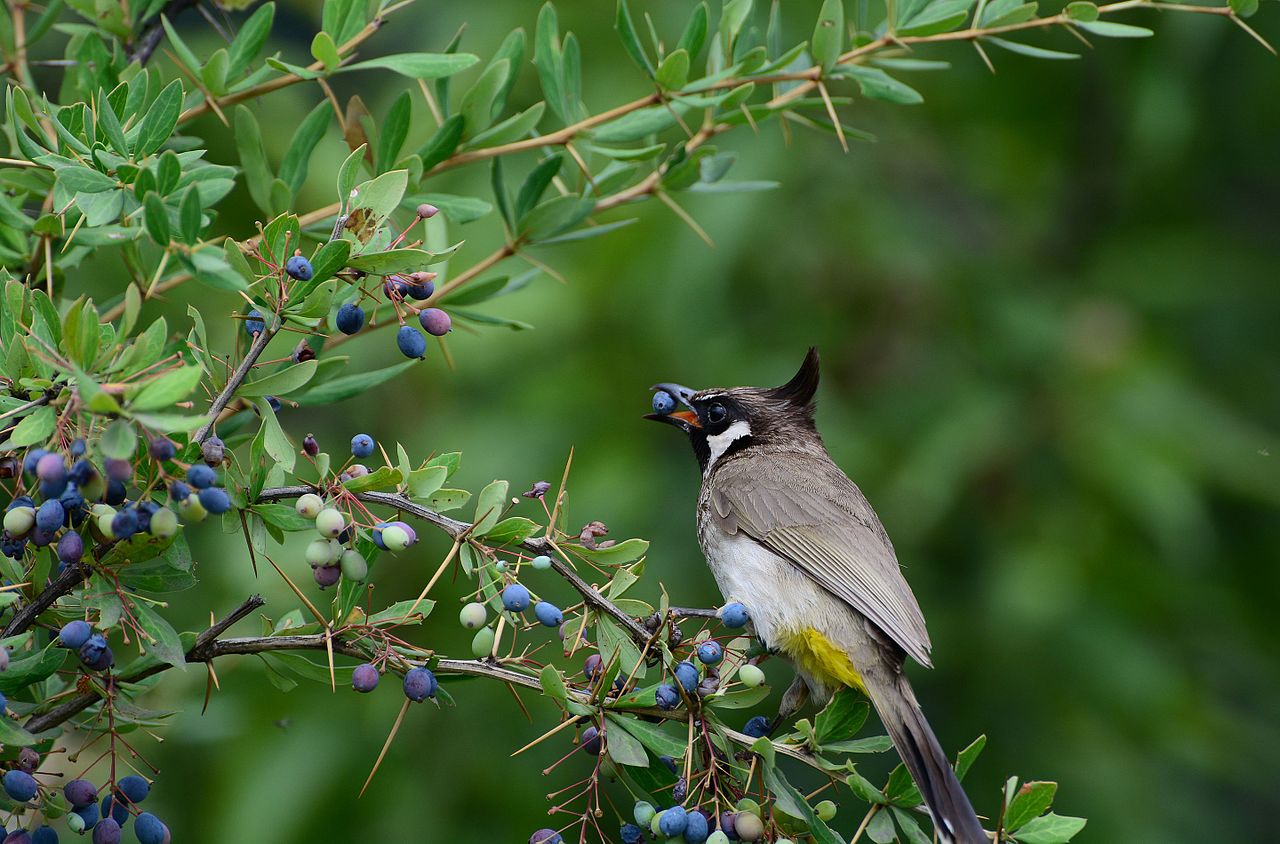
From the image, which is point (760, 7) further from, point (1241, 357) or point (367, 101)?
point (1241, 357)

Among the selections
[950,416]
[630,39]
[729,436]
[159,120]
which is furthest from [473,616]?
[950,416]

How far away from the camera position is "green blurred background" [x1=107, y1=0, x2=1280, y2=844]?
499 centimetres

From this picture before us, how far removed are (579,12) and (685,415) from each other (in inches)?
95.6

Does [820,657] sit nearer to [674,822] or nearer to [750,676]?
[750,676]

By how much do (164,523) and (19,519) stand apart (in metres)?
0.17

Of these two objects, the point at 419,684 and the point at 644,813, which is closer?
the point at 419,684

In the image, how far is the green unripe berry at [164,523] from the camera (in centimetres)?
154

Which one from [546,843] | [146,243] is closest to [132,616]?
[546,843]

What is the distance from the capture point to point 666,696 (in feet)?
6.21

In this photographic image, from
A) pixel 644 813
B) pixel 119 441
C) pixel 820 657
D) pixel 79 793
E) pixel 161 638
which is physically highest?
pixel 119 441

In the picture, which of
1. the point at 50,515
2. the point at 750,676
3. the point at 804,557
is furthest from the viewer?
the point at 804,557

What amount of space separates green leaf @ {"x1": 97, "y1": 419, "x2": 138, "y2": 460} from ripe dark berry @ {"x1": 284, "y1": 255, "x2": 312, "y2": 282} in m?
0.34

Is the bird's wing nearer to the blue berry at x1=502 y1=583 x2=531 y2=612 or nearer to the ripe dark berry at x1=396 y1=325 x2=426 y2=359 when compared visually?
the blue berry at x1=502 y1=583 x2=531 y2=612

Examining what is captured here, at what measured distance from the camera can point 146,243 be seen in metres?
2.20
